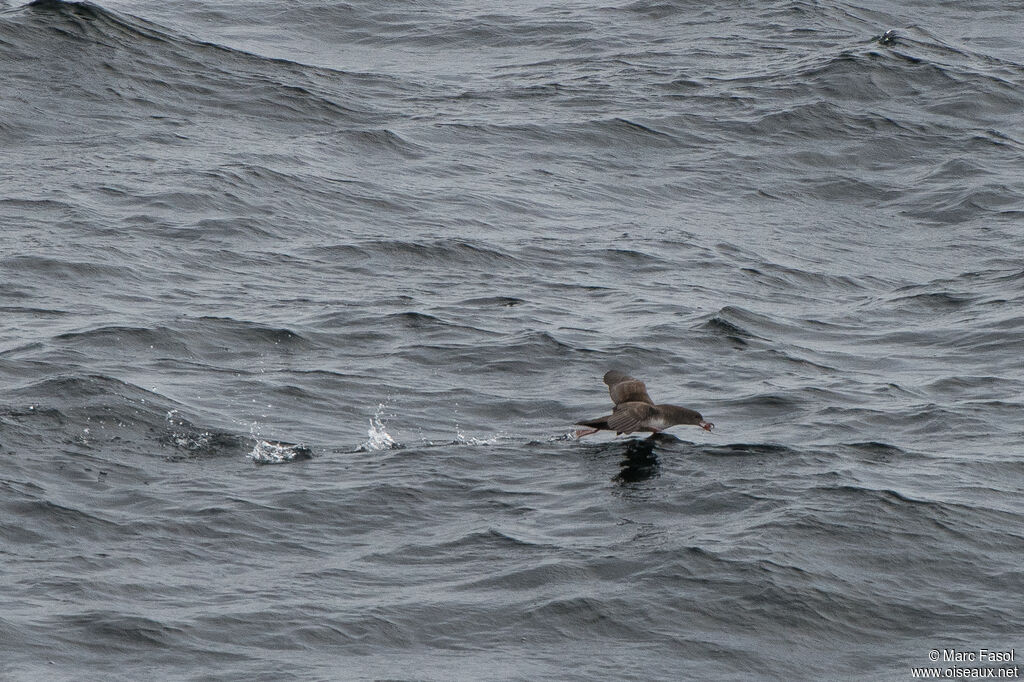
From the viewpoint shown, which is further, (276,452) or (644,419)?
(276,452)

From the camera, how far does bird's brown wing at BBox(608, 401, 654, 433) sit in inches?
438

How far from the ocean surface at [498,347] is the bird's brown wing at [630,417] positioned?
41cm

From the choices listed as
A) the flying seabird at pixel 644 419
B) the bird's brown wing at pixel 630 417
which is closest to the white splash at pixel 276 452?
the flying seabird at pixel 644 419

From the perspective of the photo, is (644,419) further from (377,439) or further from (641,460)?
(377,439)

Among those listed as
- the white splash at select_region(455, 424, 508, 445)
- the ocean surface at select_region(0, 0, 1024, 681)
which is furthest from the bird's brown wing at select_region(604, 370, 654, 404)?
the white splash at select_region(455, 424, 508, 445)

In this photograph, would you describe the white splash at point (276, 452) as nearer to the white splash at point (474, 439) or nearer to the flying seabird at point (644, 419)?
the white splash at point (474, 439)

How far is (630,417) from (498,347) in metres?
3.11

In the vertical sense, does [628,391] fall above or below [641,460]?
above

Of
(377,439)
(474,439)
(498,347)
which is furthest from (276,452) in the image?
(498,347)

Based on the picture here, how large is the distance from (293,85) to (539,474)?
1197 cm

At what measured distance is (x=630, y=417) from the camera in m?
11.2

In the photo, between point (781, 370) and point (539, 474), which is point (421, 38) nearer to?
point (781, 370)

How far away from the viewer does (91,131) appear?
19.5 m

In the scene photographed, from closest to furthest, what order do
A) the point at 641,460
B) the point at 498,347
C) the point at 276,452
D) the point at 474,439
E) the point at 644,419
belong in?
the point at 644,419
the point at 276,452
the point at 641,460
the point at 474,439
the point at 498,347
